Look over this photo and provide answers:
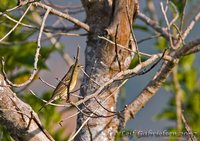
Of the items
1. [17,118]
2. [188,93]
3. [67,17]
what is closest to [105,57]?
[67,17]

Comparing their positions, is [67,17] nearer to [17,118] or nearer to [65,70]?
[17,118]

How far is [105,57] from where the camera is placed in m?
3.20

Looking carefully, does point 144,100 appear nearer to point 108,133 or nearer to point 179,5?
point 108,133

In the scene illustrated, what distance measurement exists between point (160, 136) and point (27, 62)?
5.17 ft

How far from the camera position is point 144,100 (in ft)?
11.1

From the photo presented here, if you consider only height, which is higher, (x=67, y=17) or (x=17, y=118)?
(x=67, y=17)

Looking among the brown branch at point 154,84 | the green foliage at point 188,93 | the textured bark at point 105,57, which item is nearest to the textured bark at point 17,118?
the textured bark at point 105,57

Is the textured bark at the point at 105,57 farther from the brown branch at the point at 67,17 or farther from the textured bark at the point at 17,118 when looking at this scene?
the textured bark at the point at 17,118

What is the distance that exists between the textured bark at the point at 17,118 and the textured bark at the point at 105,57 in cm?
40

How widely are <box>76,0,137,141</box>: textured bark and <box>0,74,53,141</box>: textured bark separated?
15.6 inches

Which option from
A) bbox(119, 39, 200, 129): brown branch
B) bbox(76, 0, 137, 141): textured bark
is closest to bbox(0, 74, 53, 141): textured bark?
bbox(76, 0, 137, 141): textured bark

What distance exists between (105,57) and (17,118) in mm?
624

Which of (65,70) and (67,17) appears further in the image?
(65,70)

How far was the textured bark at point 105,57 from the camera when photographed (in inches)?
125
